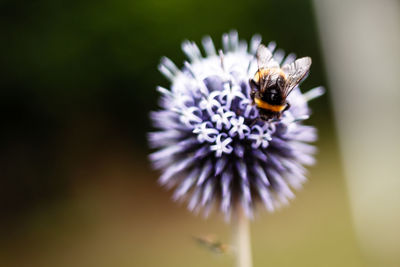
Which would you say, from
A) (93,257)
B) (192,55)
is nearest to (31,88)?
(93,257)

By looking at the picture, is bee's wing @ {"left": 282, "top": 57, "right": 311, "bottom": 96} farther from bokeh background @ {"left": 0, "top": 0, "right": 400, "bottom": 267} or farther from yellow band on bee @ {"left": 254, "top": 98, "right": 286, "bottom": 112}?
bokeh background @ {"left": 0, "top": 0, "right": 400, "bottom": 267}

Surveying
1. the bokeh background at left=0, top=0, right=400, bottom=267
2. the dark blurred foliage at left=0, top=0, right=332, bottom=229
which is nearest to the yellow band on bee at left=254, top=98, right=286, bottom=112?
the bokeh background at left=0, top=0, right=400, bottom=267

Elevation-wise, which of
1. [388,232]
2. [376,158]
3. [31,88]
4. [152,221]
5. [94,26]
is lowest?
[388,232]

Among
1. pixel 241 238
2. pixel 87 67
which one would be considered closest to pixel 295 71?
pixel 241 238

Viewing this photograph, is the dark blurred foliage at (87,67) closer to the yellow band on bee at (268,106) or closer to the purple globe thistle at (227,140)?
the purple globe thistle at (227,140)

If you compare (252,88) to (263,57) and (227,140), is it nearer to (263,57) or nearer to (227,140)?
(263,57)

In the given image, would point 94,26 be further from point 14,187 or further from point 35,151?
point 14,187

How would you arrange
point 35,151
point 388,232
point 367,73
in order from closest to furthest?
point 388,232
point 367,73
point 35,151
